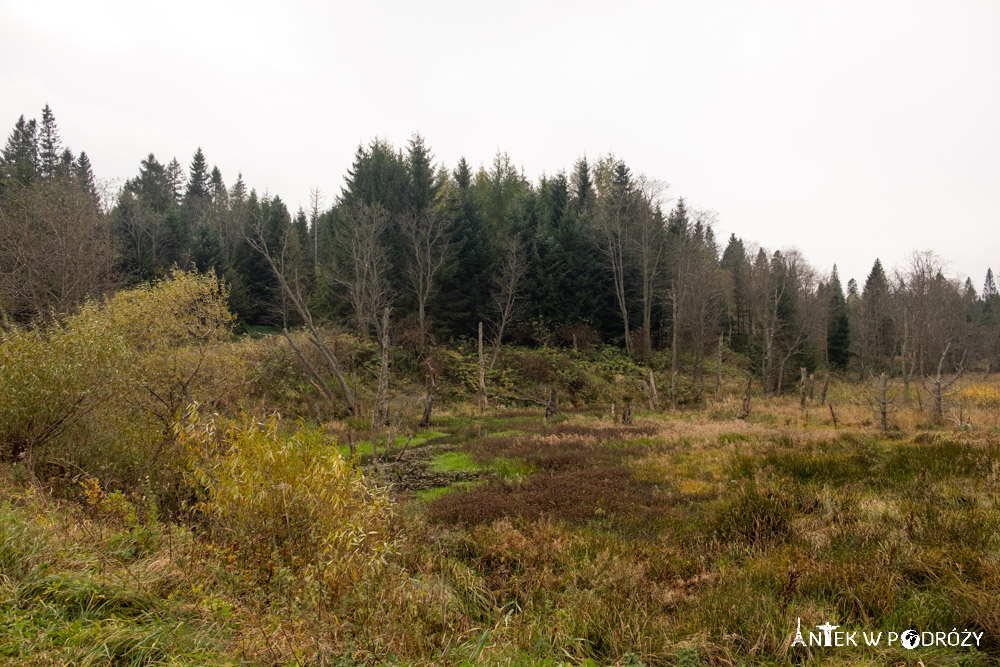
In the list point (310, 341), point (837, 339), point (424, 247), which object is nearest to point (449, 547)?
point (310, 341)

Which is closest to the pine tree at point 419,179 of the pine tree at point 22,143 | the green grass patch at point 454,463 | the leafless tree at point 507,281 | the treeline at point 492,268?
the treeline at point 492,268

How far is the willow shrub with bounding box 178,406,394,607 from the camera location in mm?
5105

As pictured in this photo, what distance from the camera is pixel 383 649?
354cm

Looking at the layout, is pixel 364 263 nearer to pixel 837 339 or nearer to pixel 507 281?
pixel 507 281

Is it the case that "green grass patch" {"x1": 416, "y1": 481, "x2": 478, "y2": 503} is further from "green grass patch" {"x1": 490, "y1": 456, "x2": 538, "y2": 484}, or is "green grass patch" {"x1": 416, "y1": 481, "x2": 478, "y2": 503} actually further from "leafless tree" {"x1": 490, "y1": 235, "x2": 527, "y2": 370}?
"leafless tree" {"x1": 490, "y1": 235, "x2": 527, "y2": 370}

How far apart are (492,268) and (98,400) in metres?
29.0

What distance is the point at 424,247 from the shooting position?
1377 inches

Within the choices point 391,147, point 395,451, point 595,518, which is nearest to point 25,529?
point 595,518

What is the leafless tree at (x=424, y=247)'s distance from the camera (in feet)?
109

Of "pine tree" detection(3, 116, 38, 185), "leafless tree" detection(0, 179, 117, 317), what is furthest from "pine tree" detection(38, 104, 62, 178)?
"leafless tree" detection(0, 179, 117, 317)

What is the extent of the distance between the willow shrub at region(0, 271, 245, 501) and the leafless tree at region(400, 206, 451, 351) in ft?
70.5

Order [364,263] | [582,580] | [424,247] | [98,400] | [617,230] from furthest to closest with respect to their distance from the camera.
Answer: [617,230] → [424,247] → [364,263] → [98,400] → [582,580]

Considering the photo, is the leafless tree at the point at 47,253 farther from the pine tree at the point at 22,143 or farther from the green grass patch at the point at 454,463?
the pine tree at the point at 22,143

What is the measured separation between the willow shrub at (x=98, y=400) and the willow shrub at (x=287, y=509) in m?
2.25
